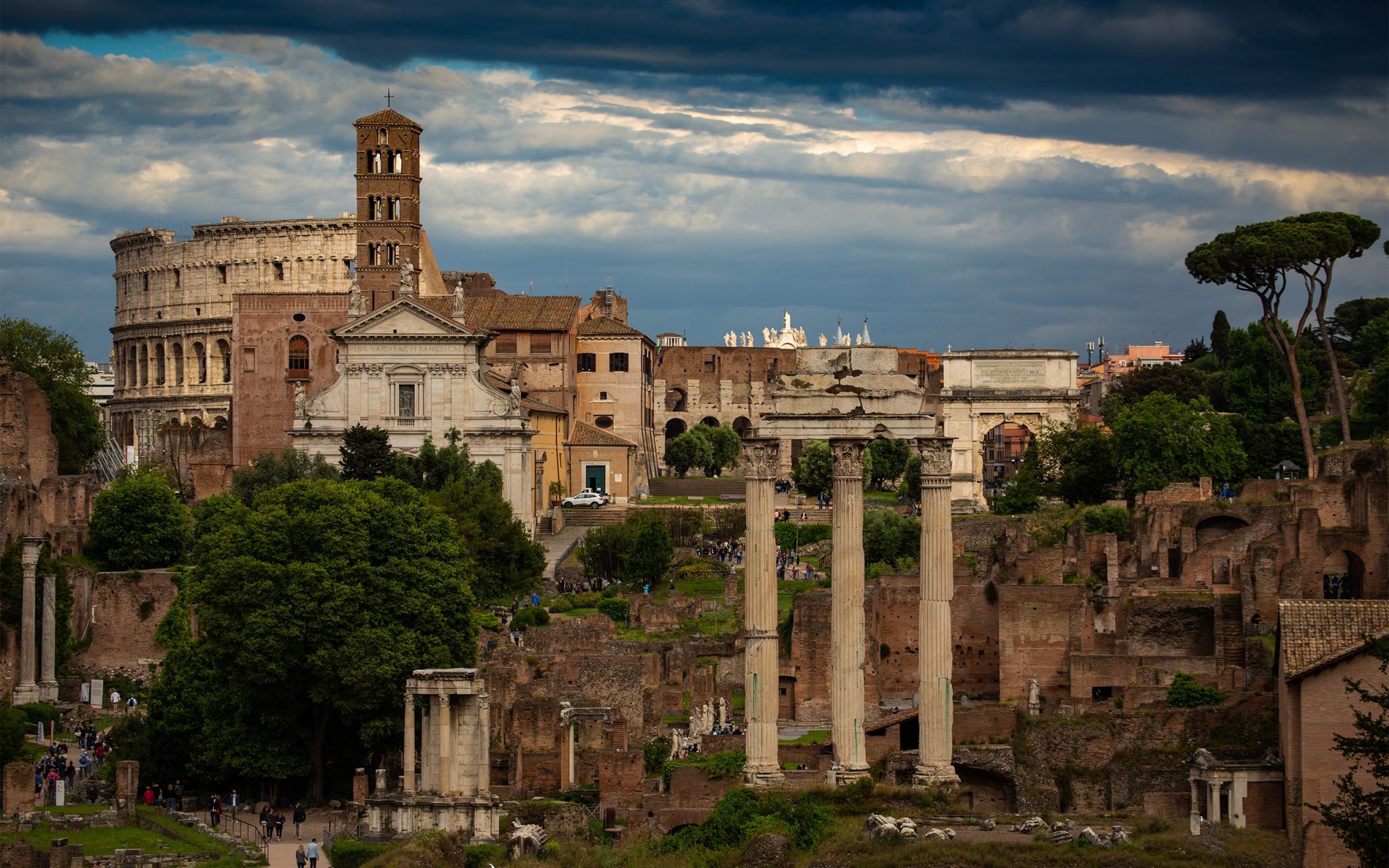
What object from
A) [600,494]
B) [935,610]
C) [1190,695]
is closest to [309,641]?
[935,610]

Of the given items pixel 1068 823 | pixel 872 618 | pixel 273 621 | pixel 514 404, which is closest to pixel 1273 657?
pixel 872 618

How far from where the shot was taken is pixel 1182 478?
68688mm

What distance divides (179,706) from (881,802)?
65.3ft

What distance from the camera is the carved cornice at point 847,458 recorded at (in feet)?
109

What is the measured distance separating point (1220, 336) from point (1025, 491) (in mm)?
58436

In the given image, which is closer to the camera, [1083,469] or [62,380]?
[1083,469]

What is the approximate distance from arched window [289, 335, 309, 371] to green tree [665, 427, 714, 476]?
1105 inches

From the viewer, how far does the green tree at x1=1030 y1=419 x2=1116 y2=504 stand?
7238 centimetres

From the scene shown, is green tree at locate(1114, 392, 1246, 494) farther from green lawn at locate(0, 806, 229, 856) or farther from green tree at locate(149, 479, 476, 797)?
green lawn at locate(0, 806, 229, 856)

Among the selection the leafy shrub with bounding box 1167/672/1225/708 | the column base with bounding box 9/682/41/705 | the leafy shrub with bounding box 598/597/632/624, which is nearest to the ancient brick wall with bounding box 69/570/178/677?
the column base with bounding box 9/682/41/705

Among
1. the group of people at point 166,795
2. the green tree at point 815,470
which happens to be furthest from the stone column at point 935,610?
the green tree at point 815,470

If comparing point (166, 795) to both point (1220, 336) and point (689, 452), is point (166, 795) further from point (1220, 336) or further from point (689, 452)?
point (1220, 336)

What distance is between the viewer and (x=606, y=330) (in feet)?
337

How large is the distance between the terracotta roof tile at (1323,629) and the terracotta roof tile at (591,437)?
2164 inches
